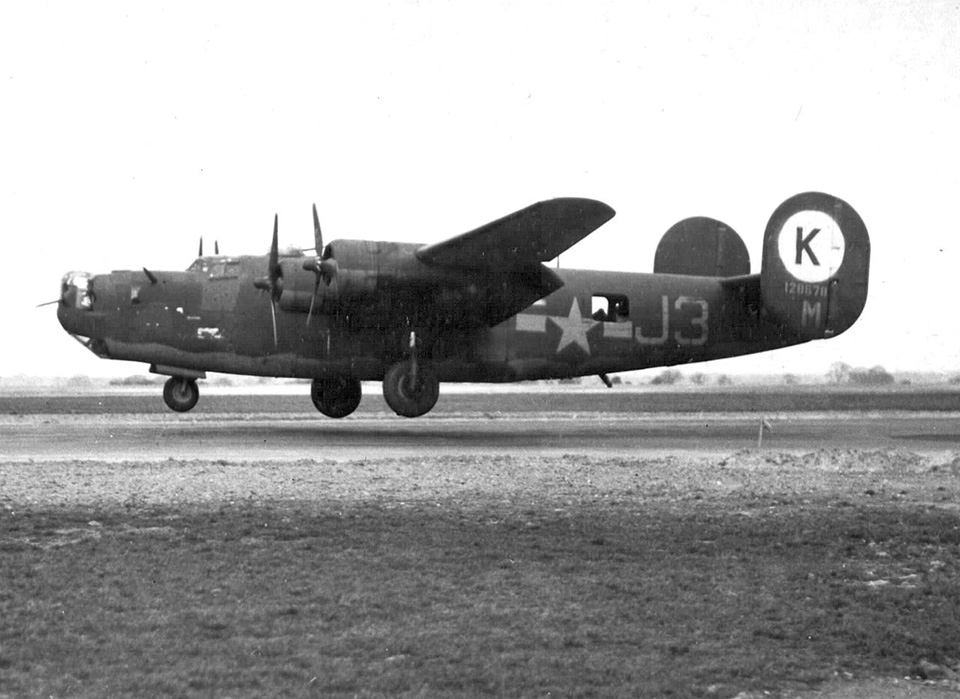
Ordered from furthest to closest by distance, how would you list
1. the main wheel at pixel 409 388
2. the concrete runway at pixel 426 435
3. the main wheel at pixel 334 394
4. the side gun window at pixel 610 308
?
the main wheel at pixel 334 394, the side gun window at pixel 610 308, the main wheel at pixel 409 388, the concrete runway at pixel 426 435

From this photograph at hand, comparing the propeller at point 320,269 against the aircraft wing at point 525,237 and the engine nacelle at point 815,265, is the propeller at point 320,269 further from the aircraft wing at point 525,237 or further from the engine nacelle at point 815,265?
the engine nacelle at point 815,265

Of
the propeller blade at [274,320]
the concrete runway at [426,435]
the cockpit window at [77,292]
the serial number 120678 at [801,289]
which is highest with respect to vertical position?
the cockpit window at [77,292]

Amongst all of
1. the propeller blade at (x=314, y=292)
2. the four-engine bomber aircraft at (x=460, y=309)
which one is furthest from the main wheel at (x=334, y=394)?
the propeller blade at (x=314, y=292)

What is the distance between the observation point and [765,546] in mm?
7250

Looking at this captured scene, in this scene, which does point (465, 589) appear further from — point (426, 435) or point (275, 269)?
A: point (275, 269)

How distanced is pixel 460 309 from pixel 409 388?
5.58 ft

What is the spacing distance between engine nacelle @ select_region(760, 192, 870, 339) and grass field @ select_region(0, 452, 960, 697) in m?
10.5

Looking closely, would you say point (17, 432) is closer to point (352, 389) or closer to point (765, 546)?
point (352, 389)

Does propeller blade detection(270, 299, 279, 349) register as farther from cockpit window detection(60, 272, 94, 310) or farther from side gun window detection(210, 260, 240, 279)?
cockpit window detection(60, 272, 94, 310)

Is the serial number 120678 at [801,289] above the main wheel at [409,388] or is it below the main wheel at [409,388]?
above

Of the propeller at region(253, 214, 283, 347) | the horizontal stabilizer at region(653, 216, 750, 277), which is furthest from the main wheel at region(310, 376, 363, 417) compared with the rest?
the horizontal stabilizer at region(653, 216, 750, 277)

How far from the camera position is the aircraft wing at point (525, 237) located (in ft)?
54.0

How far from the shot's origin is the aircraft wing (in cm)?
1645

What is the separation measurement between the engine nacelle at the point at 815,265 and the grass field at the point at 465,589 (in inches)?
414
